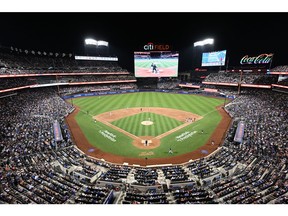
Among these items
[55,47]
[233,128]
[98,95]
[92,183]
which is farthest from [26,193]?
[55,47]

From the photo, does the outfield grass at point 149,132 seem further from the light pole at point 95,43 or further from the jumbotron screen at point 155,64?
the light pole at point 95,43

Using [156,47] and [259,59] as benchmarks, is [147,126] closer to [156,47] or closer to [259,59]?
[259,59]

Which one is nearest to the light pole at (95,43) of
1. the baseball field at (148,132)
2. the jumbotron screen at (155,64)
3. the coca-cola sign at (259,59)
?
the jumbotron screen at (155,64)

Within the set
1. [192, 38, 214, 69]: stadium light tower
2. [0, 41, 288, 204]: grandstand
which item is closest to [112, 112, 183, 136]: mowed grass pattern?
[0, 41, 288, 204]: grandstand

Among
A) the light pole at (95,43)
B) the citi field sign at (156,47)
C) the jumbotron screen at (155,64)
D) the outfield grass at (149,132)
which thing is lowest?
the outfield grass at (149,132)

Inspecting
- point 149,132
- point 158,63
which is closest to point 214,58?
point 158,63
